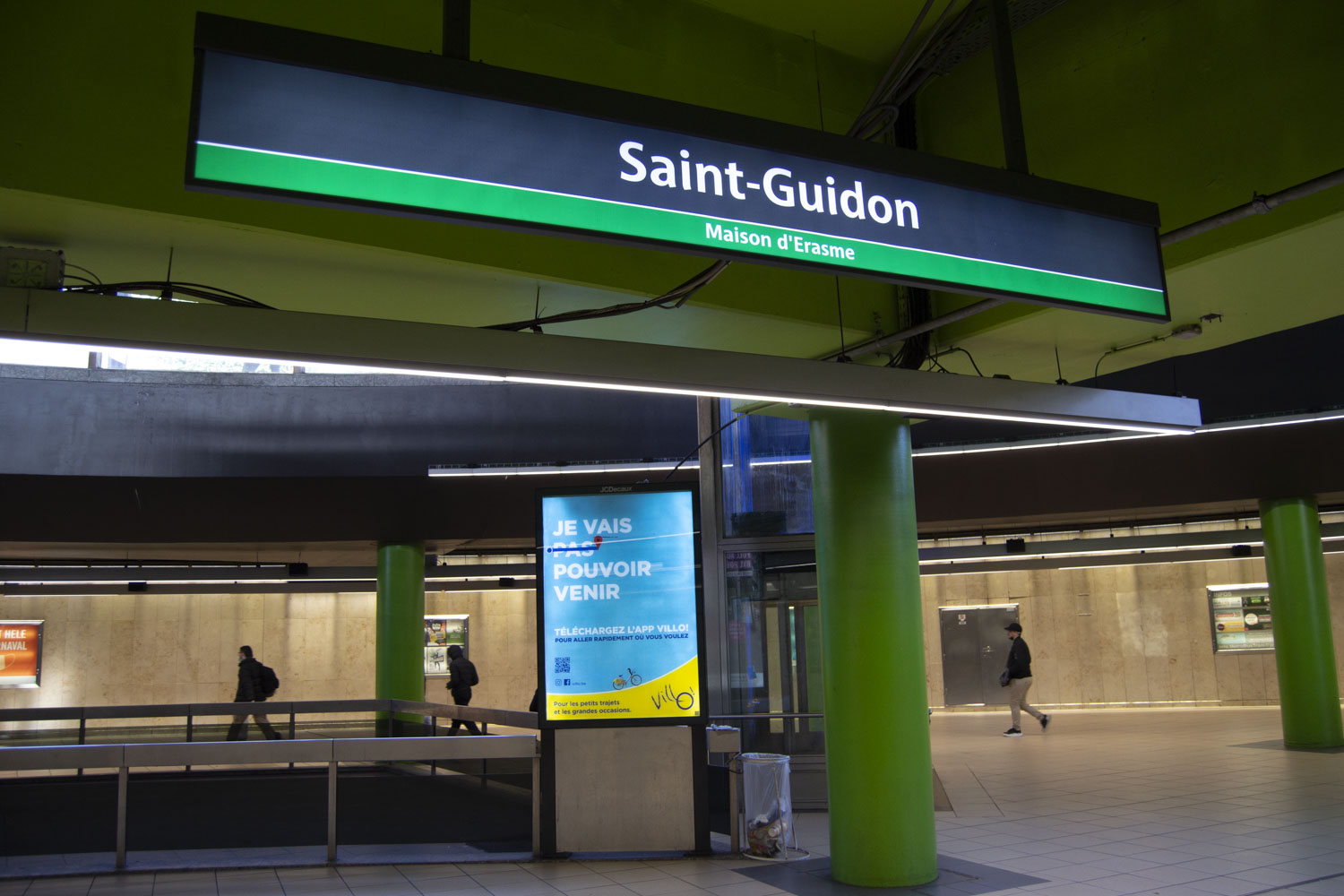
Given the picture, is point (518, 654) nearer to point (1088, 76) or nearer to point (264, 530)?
point (264, 530)

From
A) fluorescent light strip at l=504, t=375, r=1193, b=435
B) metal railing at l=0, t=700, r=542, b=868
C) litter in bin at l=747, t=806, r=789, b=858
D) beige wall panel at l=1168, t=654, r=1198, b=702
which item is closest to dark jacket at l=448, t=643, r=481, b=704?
metal railing at l=0, t=700, r=542, b=868

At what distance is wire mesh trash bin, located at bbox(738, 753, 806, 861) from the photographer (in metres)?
7.30

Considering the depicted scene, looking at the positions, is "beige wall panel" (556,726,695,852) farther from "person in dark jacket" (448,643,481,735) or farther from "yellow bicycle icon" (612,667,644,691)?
"person in dark jacket" (448,643,481,735)

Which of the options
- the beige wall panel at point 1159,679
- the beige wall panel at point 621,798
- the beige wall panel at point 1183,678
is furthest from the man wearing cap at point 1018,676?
the beige wall panel at point 621,798

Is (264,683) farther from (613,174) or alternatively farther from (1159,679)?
(1159,679)

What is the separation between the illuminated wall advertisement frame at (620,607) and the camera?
7.52 meters

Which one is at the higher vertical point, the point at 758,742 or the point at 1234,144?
the point at 1234,144

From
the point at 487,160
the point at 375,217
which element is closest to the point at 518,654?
the point at 375,217

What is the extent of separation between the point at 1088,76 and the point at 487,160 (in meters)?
3.44

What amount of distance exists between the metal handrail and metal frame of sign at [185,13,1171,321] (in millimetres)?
5554

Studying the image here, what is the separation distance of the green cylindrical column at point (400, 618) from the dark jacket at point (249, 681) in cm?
165

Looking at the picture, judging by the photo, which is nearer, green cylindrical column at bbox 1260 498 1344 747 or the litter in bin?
the litter in bin

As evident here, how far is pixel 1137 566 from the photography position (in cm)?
2033

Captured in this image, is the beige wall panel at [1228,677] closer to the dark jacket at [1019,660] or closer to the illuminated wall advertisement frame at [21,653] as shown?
the dark jacket at [1019,660]
